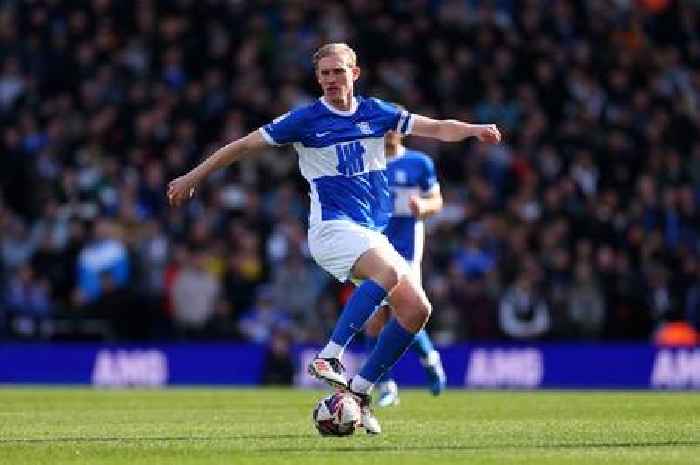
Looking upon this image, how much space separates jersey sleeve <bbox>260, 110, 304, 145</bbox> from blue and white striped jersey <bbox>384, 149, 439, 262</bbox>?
4190 mm

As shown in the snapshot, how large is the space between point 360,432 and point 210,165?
6.24ft

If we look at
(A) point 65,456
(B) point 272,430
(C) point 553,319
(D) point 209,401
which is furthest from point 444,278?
(A) point 65,456

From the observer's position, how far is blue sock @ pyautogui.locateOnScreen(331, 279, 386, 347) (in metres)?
11.1

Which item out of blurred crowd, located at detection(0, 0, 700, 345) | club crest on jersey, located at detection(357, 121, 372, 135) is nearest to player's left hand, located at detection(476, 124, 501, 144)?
club crest on jersey, located at detection(357, 121, 372, 135)

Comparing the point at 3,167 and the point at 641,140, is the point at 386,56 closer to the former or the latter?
the point at 641,140

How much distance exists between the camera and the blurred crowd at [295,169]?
22.7 m

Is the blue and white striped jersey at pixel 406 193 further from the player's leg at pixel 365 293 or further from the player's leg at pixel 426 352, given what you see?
the player's leg at pixel 365 293

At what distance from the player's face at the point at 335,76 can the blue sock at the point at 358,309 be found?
1184 mm

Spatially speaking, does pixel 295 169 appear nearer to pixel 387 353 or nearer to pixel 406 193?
pixel 406 193

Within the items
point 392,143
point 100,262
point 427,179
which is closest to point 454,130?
point 427,179

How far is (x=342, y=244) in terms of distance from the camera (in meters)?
11.1

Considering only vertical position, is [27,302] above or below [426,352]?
below

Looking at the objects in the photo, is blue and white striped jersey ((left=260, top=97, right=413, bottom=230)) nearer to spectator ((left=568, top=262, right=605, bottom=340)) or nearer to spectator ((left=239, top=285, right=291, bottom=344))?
spectator ((left=239, top=285, right=291, bottom=344))

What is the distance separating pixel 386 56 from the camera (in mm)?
25766
